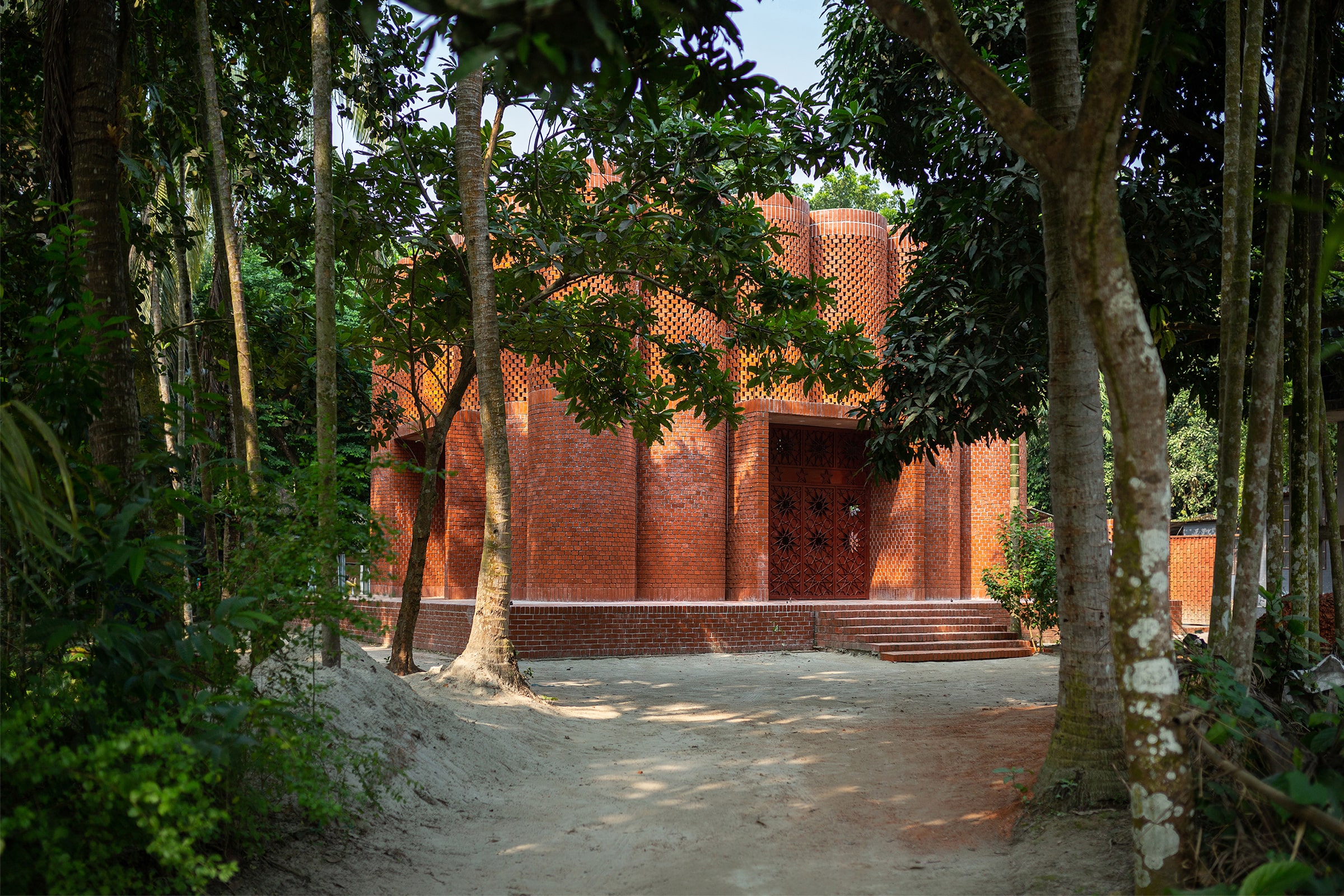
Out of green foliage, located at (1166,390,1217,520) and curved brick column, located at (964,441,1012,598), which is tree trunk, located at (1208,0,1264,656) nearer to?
curved brick column, located at (964,441,1012,598)

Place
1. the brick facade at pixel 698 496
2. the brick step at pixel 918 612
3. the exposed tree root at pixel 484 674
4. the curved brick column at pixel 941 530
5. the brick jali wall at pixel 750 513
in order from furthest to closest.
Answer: the curved brick column at pixel 941 530, the brick jali wall at pixel 750 513, the brick facade at pixel 698 496, the brick step at pixel 918 612, the exposed tree root at pixel 484 674

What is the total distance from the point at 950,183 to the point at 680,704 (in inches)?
222

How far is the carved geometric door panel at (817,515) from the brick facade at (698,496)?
0.31 meters

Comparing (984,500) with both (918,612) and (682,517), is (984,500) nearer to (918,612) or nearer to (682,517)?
(918,612)

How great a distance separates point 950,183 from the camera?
8.14 metres

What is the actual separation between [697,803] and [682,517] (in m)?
11.3

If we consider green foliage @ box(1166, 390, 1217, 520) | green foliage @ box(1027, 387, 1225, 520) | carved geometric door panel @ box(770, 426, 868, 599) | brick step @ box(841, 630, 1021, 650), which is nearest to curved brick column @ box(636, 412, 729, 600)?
carved geometric door panel @ box(770, 426, 868, 599)

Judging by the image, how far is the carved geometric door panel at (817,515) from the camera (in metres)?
18.7

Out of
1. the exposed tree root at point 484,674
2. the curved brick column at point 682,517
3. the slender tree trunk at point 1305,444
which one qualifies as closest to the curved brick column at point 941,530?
the curved brick column at point 682,517

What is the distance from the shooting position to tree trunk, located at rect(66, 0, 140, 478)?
4602 millimetres

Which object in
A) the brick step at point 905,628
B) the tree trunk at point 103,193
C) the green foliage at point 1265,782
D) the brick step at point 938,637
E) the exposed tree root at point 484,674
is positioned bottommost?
the brick step at point 938,637

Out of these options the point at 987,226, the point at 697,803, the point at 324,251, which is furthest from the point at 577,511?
the point at 697,803

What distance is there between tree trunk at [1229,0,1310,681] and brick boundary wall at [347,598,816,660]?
32.2 ft

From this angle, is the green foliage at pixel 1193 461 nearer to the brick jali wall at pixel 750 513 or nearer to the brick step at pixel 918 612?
the brick step at pixel 918 612
